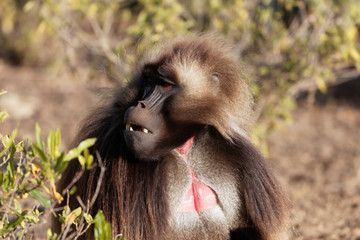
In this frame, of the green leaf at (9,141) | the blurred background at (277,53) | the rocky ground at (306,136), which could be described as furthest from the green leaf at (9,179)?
the rocky ground at (306,136)

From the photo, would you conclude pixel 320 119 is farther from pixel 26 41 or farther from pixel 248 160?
pixel 248 160

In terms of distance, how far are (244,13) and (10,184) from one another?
316cm

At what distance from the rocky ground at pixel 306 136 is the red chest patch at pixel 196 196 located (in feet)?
4.29

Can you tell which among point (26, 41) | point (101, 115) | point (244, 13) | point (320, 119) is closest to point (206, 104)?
point (101, 115)

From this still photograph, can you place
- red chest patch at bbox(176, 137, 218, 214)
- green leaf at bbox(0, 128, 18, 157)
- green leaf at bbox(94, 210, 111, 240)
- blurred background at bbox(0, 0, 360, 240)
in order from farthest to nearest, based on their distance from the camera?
blurred background at bbox(0, 0, 360, 240)
red chest patch at bbox(176, 137, 218, 214)
green leaf at bbox(0, 128, 18, 157)
green leaf at bbox(94, 210, 111, 240)

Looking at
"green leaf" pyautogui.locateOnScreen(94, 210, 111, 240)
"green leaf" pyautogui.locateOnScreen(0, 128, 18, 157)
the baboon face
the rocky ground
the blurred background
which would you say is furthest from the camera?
the rocky ground

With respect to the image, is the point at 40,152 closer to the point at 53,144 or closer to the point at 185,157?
the point at 53,144

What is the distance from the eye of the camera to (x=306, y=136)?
7.77m

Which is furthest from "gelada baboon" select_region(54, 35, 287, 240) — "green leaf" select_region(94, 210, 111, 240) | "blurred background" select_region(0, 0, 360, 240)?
"green leaf" select_region(94, 210, 111, 240)

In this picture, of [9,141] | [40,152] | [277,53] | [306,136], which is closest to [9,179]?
[9,141]

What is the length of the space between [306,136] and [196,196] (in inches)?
208

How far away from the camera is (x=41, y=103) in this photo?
841 centimetres

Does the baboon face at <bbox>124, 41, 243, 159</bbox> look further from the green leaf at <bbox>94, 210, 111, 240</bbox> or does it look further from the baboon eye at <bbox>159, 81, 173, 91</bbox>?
the green leaf at <bbox>94, 210, 111, 240</bbox>

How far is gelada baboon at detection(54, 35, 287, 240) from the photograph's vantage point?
Answer: 2.55 meters
